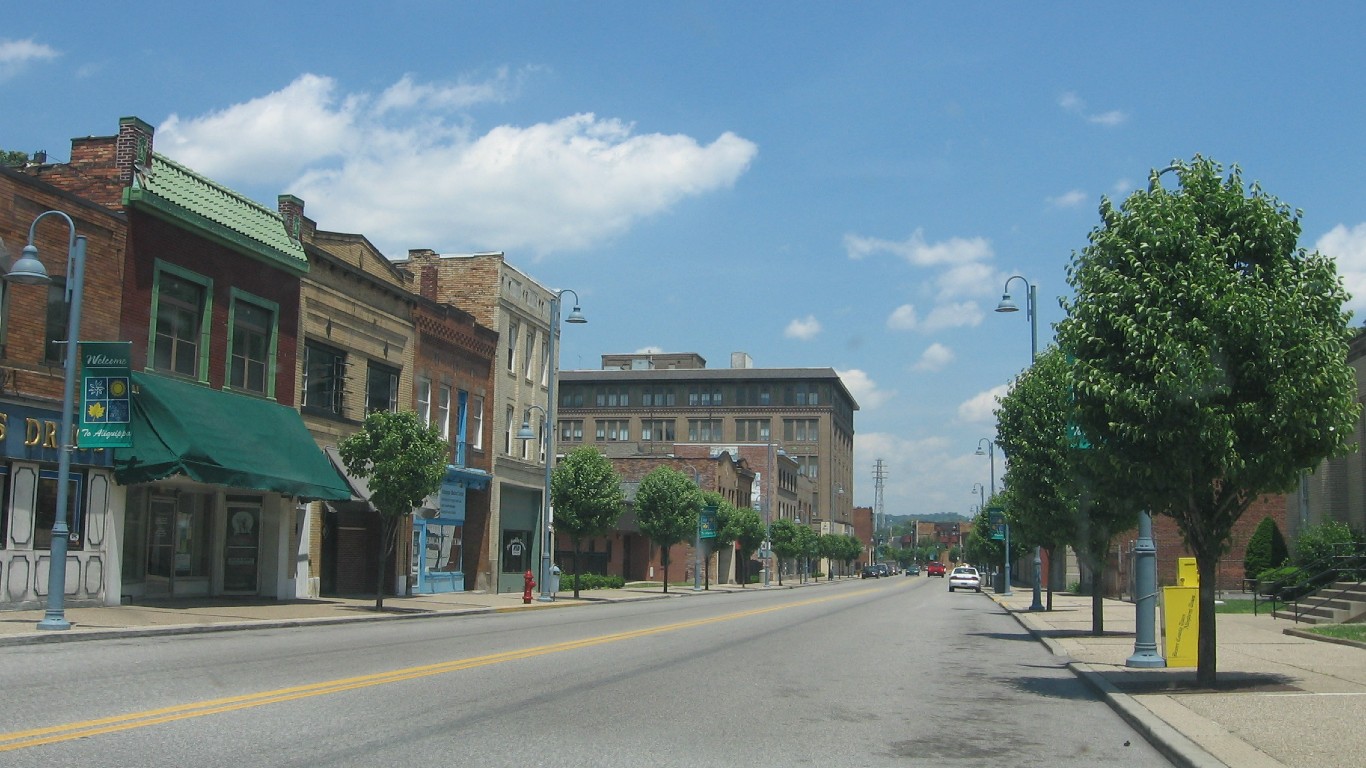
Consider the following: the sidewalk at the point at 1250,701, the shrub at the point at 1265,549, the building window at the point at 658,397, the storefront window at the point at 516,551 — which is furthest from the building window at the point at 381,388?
the building window at the point at 658,397

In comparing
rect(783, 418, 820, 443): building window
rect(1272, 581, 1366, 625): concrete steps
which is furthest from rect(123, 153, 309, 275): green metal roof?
rect(783, 418, 820, 443): building window

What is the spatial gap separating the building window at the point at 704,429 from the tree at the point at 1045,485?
317 ft

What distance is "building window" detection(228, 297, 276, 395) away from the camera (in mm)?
29703

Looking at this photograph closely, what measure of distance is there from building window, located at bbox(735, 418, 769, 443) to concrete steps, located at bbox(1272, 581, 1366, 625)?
9790 centimetres

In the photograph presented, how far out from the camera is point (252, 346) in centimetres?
3053

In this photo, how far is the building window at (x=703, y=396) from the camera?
126500mm

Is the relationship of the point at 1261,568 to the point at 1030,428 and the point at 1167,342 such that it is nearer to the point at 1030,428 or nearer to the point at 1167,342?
the point at 1030,428

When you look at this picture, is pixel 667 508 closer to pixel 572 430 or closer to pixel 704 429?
pixel 572 430

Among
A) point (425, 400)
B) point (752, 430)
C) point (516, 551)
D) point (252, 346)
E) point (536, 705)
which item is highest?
point (752, 430)

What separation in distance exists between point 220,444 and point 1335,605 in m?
23.8

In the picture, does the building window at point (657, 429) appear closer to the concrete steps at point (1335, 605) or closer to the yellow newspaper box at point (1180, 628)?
the concrete steps at point (1335, 605)

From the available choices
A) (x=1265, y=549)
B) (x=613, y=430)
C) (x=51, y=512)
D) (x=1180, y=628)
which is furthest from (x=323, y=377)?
(x=613, y=430)

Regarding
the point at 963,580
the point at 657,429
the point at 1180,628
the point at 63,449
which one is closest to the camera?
the point at 1180,628

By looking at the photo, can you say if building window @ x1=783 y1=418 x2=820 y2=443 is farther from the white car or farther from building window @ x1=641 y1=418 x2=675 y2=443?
the white car
